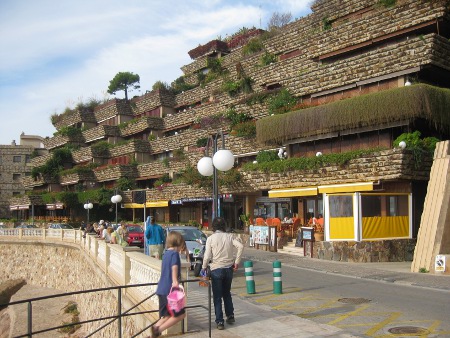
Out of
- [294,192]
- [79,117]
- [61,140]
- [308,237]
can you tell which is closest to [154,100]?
[79,117]

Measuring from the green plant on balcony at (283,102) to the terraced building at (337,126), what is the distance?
0.07 meters

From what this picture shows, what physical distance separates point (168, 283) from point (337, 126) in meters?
20.9

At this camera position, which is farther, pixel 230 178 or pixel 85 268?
pixel 230 178

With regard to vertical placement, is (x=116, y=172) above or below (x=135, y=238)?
above

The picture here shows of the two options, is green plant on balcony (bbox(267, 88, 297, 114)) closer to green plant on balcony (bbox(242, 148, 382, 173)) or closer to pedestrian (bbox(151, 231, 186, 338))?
green plant on balcony (bbox(242, 148, 382, 173))

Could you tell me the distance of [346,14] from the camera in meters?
33.0

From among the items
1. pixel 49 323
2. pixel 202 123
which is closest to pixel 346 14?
pixel 202 123

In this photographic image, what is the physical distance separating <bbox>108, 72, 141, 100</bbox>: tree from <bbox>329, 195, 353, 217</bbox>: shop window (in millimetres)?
58891

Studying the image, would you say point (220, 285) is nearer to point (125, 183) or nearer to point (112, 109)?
point (125, 183)

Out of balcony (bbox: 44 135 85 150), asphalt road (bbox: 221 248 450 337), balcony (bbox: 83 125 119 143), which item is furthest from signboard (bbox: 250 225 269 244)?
balcony (bbox: 44 135 85 150)

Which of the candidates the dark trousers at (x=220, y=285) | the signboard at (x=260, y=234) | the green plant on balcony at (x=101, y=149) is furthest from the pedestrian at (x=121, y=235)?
the green plant on balcony at (x=101, y=149)

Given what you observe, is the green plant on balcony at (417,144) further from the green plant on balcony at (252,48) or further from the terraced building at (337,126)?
the green plant on balcony at (252,48)

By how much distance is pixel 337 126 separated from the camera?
2650cm

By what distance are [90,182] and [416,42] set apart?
158 ft
